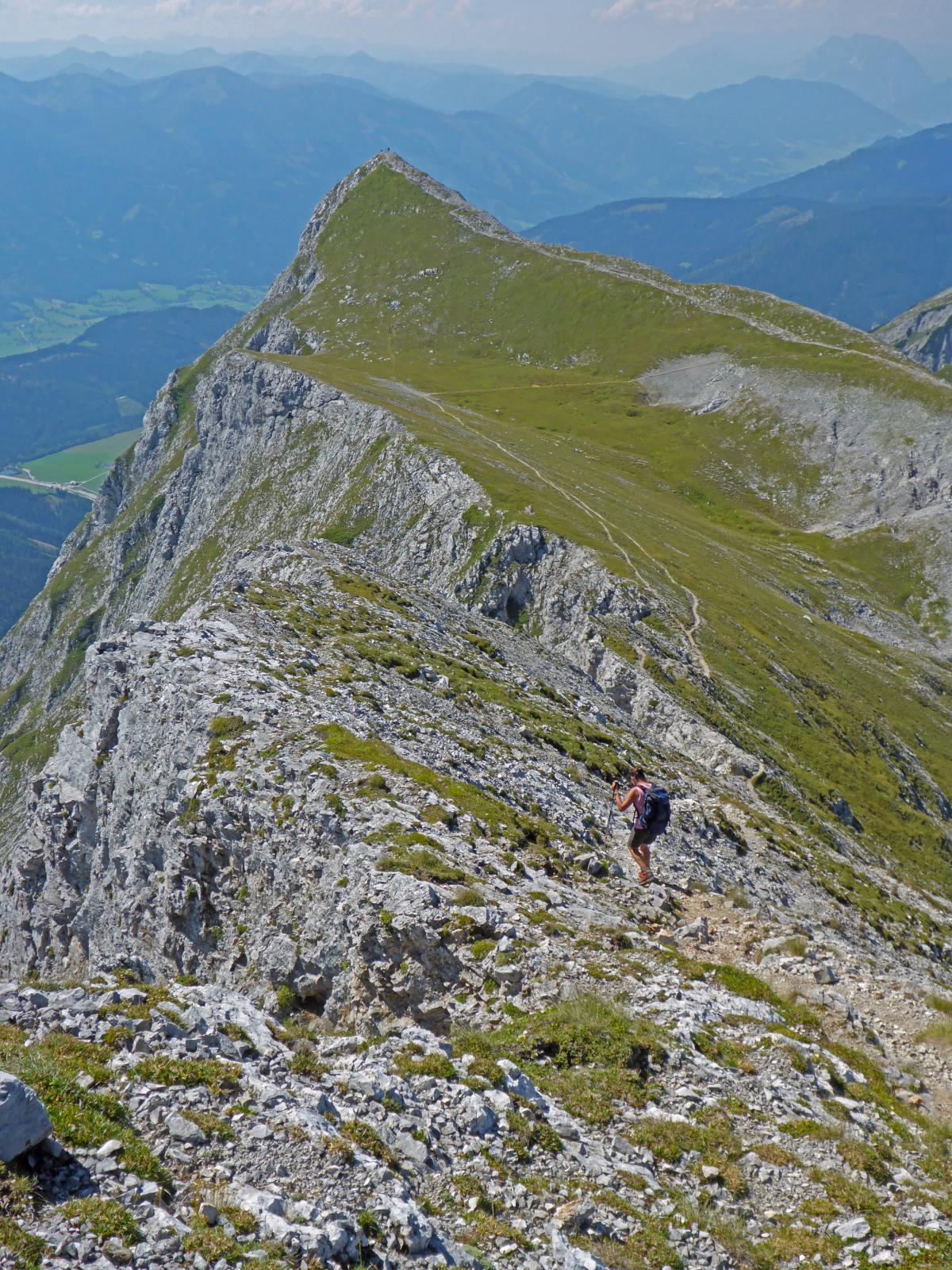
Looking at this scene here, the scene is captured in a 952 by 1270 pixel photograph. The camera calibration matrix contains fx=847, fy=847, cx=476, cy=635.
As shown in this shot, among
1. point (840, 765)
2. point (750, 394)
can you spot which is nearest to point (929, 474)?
point (750, 394)

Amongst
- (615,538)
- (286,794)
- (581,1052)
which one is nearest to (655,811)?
(581,1052)

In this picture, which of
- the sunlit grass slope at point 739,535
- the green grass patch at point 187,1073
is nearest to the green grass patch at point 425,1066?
the green grass patch at point 187,1073

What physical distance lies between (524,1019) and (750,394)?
17421 centimetres

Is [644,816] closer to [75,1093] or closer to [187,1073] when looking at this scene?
[187,1073]

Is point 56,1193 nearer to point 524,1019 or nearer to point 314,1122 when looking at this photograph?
point 314,1122

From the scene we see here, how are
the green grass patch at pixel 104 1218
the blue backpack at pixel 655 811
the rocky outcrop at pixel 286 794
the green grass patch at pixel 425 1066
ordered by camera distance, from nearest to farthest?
1. the green grass patch at pixel 104 1218
2. the green grass patch at pixel 425 1066
3. the rocky outcrop at pixel 286 794
4. the blue backpack at pixel 655 811

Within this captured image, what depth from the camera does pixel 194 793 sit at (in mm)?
26703

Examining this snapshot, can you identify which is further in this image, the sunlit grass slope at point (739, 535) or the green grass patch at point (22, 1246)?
the sunlit grass slope at point (739, 535)

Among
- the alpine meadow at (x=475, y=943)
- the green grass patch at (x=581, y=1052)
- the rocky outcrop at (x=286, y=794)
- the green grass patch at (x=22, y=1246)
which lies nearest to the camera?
the green grass patch at (x=22, y=1246)

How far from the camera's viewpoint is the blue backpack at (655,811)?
24.7m

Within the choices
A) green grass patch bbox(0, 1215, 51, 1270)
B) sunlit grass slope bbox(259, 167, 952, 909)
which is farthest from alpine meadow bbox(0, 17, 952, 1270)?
sunlit grass slope bbox(259, 167, 952, 909)

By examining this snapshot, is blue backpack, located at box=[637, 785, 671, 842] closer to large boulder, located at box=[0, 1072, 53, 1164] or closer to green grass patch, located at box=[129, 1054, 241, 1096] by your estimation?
green grass patch, located at box=[129, 1054, 241, 1096]

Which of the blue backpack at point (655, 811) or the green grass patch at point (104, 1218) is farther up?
the blue backpack at point (655, 811)

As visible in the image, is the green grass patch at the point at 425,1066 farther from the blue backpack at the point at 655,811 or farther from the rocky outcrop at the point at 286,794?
the blue backpack at the point at 655,811
